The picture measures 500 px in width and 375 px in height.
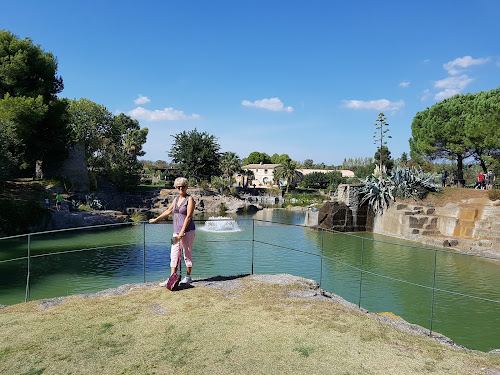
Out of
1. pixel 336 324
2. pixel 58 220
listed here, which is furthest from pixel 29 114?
pixel 336 324

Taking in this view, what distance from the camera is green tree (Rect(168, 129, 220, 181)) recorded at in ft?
184

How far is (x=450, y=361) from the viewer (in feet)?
13.8

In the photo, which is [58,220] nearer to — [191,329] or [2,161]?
[2,161]

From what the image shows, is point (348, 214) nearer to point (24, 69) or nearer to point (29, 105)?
point (29, 105)

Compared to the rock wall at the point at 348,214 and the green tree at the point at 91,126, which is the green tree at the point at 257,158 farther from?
the rock wall at the point at 348,214

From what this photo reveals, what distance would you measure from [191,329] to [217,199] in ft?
146

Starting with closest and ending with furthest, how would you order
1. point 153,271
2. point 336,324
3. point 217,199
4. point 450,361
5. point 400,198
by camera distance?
1. point 450,361
2. point 336,324
3. point 153,271
4. point 400,198
5. point 217,199

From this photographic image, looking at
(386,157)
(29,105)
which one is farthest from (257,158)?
(29,105)

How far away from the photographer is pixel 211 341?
176 inches

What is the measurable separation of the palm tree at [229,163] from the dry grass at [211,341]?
59392 millimetres

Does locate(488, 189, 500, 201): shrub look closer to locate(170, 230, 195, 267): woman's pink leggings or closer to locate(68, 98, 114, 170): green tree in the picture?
locate(170, 230, 195, 267): woman's pink leggings

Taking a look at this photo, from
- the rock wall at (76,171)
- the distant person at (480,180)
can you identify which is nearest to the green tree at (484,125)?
the distant person at (480,180)

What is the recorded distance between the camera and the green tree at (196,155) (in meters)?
56.1

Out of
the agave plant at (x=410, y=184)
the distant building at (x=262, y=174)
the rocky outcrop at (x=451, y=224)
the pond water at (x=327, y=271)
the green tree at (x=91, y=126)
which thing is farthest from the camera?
the distant building at (x=262, y=174)
